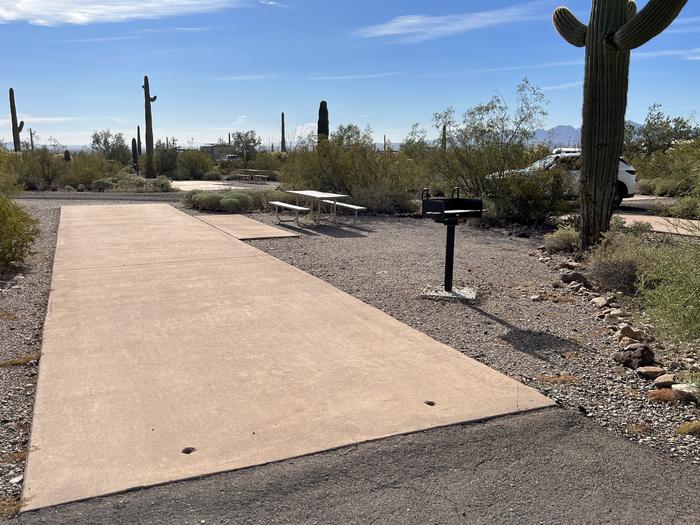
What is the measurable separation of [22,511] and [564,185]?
44.9 ft

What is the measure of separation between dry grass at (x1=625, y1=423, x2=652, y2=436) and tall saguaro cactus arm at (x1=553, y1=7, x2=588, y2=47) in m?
7.78

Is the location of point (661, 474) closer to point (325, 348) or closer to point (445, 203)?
point (325, 348)

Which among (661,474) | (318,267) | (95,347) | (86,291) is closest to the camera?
(661,474)

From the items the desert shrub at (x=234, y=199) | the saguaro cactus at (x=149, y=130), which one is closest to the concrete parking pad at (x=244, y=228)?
the desert shrub at (x=234, y=199)

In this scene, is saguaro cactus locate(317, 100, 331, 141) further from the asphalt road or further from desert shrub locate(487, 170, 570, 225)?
the asphalt road

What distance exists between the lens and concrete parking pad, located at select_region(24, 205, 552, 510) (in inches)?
147

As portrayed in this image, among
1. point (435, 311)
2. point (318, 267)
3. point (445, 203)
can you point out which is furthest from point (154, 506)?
point (318, 267)

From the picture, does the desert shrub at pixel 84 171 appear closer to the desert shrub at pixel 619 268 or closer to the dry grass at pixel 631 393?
the desert shrub at pixel 619 268

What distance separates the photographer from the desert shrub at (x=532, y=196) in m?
14.5

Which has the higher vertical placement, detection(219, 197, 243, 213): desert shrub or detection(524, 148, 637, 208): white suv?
detection(524, 148, 637, 208): white suv

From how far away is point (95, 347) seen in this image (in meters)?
5.64

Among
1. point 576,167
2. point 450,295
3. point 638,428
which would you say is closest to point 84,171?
point 576,167

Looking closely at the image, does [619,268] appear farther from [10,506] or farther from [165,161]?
[165,161]

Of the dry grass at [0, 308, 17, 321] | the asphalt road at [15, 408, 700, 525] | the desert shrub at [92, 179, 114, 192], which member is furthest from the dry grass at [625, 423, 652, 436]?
the desert shrub at [92, 179, 114, 192]
